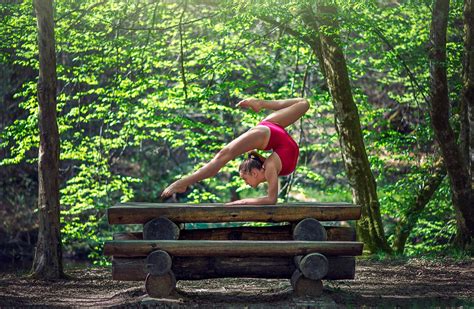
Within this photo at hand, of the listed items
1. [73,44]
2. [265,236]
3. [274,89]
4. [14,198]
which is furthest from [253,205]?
[14,198]

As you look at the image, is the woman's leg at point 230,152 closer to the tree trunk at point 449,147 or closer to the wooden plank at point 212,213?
the wooden plank at point 212,213

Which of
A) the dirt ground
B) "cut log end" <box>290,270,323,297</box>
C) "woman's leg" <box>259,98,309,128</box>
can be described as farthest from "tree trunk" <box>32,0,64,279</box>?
"cut log end" <box>290,270,323,297</box>

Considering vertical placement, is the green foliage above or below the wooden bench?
above

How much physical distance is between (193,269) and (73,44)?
798 cm

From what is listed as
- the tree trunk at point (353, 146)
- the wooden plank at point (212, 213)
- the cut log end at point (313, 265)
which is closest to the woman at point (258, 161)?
the wooden plank at point (212, 213)

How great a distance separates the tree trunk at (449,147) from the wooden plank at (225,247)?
438 centimetres

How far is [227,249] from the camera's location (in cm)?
775

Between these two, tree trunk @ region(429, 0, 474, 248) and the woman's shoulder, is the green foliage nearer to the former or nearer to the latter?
tree trunk @ region(429, 0, 474, 248)

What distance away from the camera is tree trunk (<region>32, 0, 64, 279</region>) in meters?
10.2

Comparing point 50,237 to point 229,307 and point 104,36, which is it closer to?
point 229,307

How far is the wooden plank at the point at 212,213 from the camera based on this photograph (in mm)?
7875

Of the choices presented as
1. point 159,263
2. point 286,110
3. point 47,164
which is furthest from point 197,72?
point 159,263

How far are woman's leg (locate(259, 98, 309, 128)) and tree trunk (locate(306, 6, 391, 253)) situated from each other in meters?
4.05

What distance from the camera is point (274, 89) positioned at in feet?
65.8
